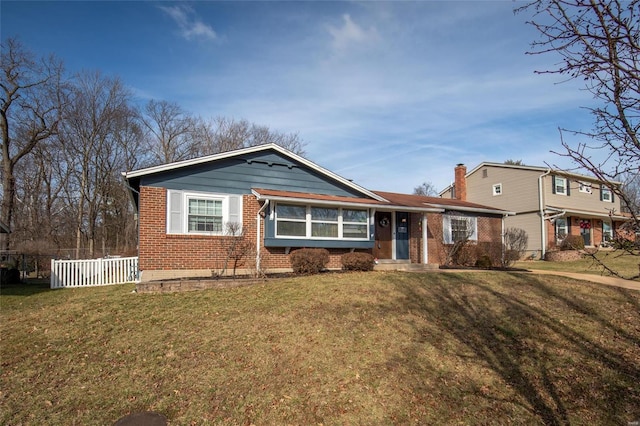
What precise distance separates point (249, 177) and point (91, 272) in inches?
262

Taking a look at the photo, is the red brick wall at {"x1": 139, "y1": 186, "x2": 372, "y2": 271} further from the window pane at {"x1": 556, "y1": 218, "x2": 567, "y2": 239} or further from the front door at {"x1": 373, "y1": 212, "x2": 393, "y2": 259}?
the window pane at {"x1": 556, "y1": 218, "x2": 567, "y2": 239}

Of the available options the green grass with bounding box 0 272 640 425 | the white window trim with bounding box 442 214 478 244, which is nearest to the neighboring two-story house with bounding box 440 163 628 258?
the white window trim with bounding box 442 214 478 244

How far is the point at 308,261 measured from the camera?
39.1 ft

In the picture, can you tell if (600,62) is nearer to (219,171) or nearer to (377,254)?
(219,171)

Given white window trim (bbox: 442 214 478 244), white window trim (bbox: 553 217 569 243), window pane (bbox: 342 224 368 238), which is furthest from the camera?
white window trim (bbox: 553 217 569 243)

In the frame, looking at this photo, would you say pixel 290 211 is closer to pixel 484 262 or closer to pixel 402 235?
pixel 402 235

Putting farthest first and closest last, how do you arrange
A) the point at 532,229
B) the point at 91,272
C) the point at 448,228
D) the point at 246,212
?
the point at 532,229 < the point at 448,228 < the point at 91,272 < the point at 246,212

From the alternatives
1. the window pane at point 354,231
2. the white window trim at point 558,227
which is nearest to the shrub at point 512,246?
the white window trim at point 558,227

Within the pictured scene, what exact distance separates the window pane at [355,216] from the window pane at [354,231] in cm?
22

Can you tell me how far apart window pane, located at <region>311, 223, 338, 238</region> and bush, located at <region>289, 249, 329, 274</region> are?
1.11m

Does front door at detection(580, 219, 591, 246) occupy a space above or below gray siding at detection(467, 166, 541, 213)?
below

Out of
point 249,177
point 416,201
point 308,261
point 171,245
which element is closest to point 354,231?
point 308,261

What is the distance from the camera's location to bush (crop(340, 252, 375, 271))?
1246 cm

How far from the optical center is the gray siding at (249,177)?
12.0 metres
